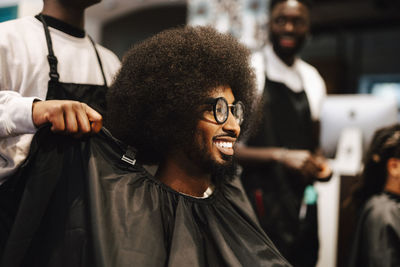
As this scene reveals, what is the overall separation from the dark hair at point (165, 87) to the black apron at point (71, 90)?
0.08m

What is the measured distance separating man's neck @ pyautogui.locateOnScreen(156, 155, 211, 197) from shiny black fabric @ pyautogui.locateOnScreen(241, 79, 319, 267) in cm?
77

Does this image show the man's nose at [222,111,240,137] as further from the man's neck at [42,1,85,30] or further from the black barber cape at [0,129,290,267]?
the man's neck at [42,1,85,30]

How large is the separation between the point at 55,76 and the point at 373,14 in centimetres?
578

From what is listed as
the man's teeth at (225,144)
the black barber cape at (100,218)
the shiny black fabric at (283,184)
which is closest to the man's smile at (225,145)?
the man's teeth at (225,144)

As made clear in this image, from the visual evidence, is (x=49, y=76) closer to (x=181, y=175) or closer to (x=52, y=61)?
(x=52, y=61)

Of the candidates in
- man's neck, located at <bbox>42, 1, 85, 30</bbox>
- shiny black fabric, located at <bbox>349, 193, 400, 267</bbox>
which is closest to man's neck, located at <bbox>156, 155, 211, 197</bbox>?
man's neck, located at <bbox>42, 1, 85, 30</bbox>

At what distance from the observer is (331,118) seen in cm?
263

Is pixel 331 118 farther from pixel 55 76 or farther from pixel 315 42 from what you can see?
pixel 315 42

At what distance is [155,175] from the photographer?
3.78 feet

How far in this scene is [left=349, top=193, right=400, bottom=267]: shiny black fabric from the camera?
174 centimetres

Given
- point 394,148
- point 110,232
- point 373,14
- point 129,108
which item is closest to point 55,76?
point 129,108

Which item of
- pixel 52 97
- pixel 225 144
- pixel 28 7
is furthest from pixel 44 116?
pixel 28 7

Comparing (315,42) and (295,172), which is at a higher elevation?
(315,42)

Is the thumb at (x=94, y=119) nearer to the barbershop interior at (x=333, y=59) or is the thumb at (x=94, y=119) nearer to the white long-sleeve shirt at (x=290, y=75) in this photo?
the barbershop interior at (x=333, y=59)
